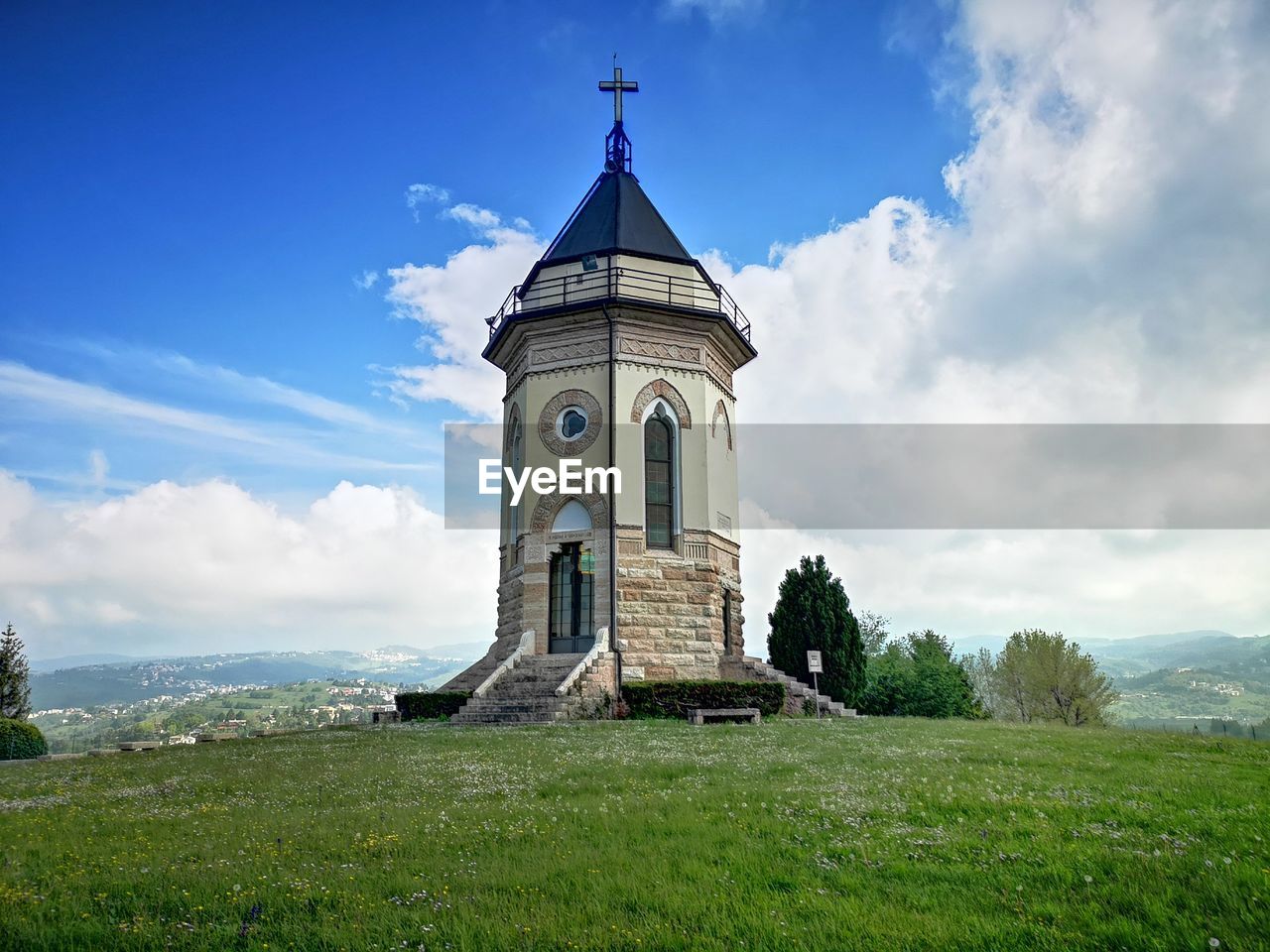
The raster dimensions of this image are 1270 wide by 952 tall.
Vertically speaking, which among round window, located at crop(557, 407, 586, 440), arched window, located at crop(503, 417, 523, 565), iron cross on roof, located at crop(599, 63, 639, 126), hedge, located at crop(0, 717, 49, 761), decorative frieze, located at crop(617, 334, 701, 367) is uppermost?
iron cross on roof, located at crop(599, 63, 639, 126)

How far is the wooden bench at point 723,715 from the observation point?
19438 millimetres

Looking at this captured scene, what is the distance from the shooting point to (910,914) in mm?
4898

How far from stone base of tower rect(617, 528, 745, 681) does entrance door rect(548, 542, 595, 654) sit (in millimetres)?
1546

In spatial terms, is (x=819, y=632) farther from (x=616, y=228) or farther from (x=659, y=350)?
(x=616, y=228)

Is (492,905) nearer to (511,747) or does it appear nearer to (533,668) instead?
(511,747)

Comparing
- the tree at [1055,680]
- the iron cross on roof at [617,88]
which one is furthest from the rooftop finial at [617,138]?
the tree at [1055,680]

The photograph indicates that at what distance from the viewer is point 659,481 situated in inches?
1041

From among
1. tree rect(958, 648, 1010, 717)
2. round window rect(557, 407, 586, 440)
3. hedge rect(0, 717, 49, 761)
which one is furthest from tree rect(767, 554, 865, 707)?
tree rect(958, 648, 1010, 717)

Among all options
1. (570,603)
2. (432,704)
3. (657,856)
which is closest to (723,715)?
(570,603)

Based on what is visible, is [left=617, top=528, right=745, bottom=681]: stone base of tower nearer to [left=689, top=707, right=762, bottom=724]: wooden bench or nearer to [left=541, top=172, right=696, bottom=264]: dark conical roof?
[left=689, top=707, right=762, bottom=724]: wooden bench

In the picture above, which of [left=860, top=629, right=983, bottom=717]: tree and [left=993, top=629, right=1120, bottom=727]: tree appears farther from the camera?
[left=993, top=629, right=1120, bottom=727]: tree

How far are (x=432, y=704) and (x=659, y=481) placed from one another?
969 centimetres

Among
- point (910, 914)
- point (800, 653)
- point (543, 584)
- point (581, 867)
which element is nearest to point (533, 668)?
point (543, 584)

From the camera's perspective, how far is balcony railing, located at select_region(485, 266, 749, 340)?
27.2 m
